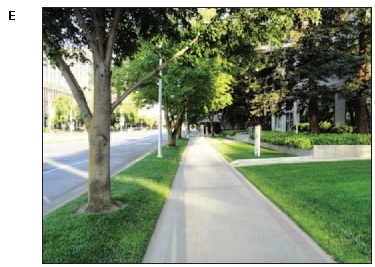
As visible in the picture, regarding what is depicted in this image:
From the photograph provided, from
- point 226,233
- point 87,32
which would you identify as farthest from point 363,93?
point 87,32

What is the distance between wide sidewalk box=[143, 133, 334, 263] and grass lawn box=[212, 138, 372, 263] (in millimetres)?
224

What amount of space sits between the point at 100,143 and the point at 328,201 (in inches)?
190

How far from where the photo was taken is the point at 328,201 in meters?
7.38

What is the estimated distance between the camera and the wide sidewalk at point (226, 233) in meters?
4.43

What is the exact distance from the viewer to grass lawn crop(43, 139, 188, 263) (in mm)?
4398

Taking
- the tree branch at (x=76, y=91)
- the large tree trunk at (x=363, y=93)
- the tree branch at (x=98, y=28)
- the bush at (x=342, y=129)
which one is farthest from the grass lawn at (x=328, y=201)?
the bush at (x=342, y=129)

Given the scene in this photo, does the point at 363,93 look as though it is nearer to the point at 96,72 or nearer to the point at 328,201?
the point at 328,201

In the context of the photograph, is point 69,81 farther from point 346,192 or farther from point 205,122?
point 205,122

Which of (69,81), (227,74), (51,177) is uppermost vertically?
(227,74)

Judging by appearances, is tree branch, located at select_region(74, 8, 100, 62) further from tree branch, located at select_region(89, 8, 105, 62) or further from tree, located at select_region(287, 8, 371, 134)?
tree, located at select_region(287, 8, 371, 134)

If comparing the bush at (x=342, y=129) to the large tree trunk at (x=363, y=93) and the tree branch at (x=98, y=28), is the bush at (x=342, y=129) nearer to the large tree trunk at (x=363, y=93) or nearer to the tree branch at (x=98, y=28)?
the large tree trunk at (x=363, y=93)

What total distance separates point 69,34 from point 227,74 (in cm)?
1986

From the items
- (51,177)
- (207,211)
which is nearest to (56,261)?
(207,211)
